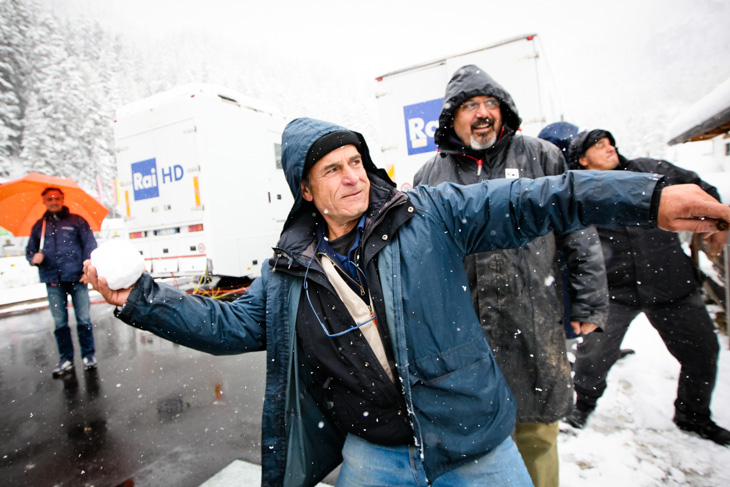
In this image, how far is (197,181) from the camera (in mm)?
8086

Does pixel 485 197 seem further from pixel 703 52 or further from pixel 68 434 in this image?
pixel 703 52

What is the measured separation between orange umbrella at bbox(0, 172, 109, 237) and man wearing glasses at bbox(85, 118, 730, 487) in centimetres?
518

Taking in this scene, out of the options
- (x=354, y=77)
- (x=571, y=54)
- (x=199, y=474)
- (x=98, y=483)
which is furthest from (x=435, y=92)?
(x=571, y=54)

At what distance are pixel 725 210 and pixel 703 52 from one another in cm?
9733

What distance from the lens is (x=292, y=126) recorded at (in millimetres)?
1771

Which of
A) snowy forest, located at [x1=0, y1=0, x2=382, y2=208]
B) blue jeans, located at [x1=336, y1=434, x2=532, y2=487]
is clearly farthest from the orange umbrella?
snowy forest, located at [x1=0, y1=0, x2=382, y2=208]

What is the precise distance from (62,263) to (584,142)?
650 cm

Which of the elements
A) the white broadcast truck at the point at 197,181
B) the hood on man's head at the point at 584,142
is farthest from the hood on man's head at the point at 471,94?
the white broadcast truck at the point at 197,181

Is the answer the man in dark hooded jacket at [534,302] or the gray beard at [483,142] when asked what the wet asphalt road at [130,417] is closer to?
the man in dark hooded jacket at [534,302]

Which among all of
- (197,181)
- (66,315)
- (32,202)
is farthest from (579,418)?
(32,202)

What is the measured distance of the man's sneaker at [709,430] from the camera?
277 cm

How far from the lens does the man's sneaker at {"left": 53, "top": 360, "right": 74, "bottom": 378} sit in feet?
16.8

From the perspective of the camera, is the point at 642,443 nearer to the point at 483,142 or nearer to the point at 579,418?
the point at 579,418

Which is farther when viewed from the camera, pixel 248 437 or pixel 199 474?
pixel 248 437
